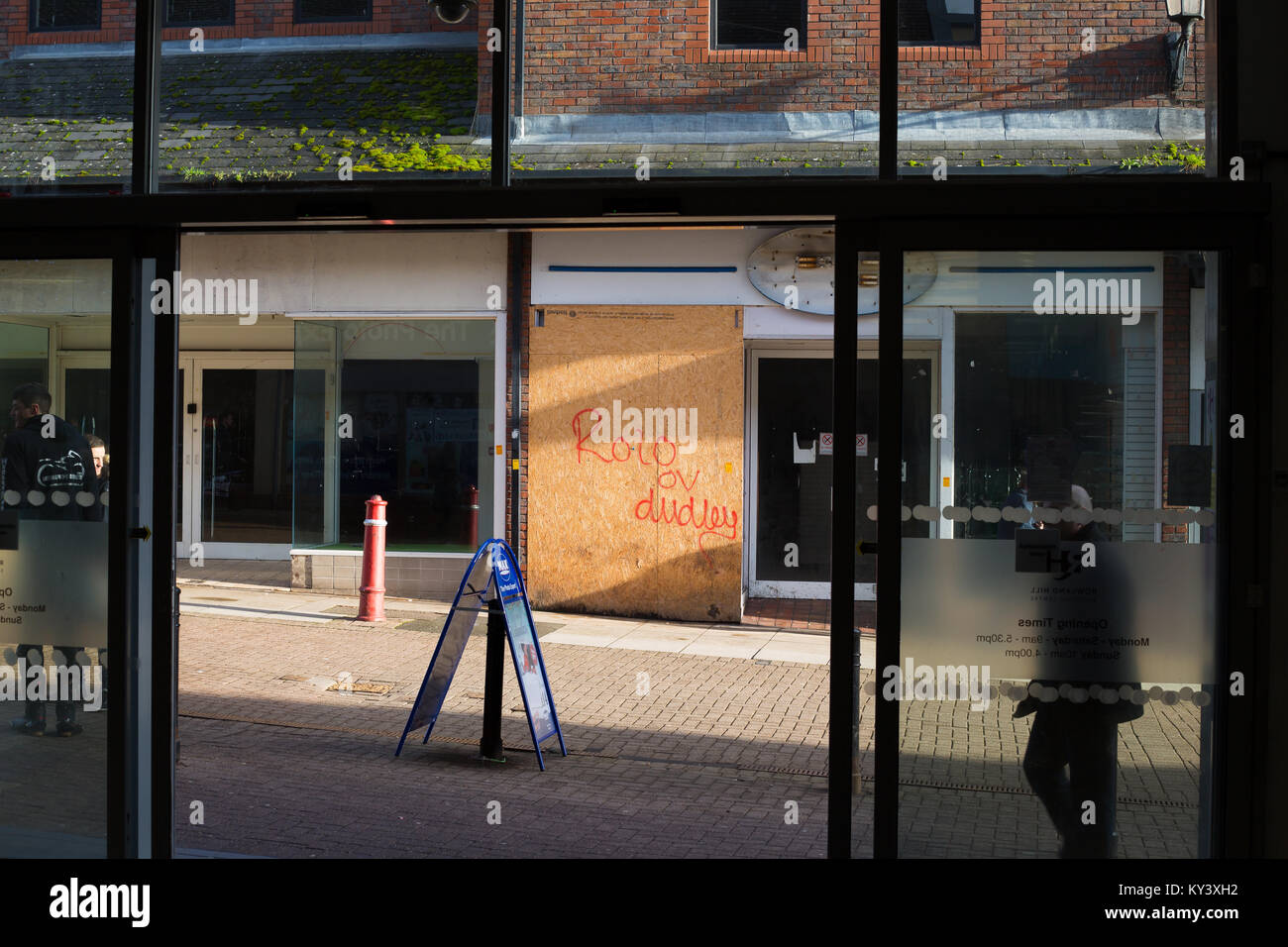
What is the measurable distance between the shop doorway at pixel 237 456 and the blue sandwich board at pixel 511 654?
928 centimetres

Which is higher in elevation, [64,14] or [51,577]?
[64,14]

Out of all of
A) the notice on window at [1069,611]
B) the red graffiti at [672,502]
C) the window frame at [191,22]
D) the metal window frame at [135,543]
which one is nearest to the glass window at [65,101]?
the window frame at [191,22]

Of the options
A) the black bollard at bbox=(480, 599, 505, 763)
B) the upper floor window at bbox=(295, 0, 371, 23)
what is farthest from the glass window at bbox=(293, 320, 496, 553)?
the upper floor window at bbox=(295, 0, 371, 23)

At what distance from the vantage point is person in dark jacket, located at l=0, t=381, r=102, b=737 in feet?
15.5

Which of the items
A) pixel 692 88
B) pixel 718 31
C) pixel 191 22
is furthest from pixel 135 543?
pixel 718 31

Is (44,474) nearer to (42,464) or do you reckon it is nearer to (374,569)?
(42,464)

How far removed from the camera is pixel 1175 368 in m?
4.36

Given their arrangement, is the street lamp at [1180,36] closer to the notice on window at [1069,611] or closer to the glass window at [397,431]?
the notice on window at [1069,611]

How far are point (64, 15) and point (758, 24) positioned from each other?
2.67 metres

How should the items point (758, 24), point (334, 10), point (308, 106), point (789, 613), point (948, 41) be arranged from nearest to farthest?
point (948, 41) → point (758, 24) → point (308, 106) → point (334, 10) → point (789, 613)

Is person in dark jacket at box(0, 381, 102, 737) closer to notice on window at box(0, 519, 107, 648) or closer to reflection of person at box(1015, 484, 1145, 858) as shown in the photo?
notice on window at box(0, 519, 107, 648)

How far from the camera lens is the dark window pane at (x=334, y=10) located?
518cm
